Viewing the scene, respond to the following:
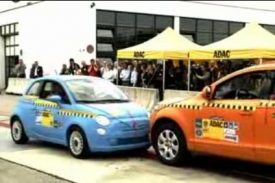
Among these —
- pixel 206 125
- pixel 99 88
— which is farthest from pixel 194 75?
pixel 206 125

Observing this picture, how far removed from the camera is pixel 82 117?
30.7 ft

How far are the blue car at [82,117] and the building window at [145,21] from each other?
19.3m

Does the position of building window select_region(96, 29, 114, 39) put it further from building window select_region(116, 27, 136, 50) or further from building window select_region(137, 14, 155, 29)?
building window select_region(137, 14, 155, 29)

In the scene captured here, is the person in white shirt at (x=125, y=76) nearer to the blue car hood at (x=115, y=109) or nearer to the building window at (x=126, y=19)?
the building window at (x=126, y=19)

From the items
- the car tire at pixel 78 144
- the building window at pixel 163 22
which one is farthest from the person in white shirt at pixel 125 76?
the car tire at pixel 78 144

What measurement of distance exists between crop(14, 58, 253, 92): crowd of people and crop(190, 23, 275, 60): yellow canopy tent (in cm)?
103

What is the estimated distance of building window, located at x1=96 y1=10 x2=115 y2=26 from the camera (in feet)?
92.6

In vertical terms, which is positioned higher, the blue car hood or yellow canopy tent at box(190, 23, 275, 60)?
yellow canopy tent at box(190, 23, 275, 60)

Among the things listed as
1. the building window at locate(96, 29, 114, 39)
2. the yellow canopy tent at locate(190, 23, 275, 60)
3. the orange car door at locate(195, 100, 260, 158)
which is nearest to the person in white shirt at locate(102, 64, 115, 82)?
the yellow canopy tent at locate(190, 23, 275, 60)

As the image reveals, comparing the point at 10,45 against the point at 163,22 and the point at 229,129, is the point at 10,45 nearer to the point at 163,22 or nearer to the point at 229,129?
the point at 163,22

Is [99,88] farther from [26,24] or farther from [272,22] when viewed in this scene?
[272,22]

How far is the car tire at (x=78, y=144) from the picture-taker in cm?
928

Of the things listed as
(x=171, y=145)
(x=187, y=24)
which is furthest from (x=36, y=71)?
(x=171, y=145)

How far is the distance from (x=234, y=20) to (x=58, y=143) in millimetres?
25364
